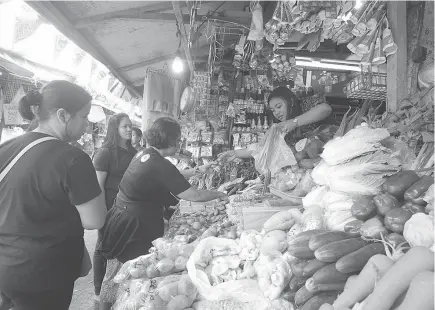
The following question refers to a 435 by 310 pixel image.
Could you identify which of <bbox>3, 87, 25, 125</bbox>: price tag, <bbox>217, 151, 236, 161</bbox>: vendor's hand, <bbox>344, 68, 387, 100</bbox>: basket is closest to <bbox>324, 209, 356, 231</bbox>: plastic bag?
<bbox>344, 68, 387, 100</bbox>: basket

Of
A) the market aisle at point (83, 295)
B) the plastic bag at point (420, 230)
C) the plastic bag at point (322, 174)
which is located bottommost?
the market aisle at point (83, 295)

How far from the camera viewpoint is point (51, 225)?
191 cm

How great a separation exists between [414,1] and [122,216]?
126 inches

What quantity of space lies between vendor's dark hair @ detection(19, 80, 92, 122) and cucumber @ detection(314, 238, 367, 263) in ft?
5.49

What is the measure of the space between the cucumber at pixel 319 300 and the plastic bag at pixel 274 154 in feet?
6.33

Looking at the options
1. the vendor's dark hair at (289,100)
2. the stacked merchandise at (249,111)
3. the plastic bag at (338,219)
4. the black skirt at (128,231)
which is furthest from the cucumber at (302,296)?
the stacked merchandise at (249,111)

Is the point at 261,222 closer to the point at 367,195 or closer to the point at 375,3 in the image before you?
the point at 367,195

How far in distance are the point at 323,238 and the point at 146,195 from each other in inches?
77.9

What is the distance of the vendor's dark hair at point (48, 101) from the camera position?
1.93m

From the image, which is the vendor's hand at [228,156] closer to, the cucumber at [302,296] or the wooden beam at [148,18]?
the wooden beam at [148,18]

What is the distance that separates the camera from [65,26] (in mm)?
4633

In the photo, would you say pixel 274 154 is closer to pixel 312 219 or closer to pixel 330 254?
pixel 312 219

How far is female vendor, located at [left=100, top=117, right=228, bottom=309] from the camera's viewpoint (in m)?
2.94

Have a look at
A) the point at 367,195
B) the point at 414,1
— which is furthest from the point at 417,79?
the point at 367,195
